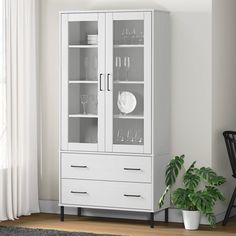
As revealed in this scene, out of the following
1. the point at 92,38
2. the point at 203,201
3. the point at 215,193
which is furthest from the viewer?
the point at 92,38

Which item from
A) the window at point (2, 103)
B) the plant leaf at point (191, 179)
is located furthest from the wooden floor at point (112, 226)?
the window at point (2, 103)

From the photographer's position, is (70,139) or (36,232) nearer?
(36,232)

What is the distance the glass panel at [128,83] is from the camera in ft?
22.1

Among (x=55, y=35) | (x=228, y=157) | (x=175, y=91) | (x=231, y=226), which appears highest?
(x=55, y=35)

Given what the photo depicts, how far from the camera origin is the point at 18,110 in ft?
23.2

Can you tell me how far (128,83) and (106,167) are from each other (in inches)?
29.2

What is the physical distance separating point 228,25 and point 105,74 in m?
1.26

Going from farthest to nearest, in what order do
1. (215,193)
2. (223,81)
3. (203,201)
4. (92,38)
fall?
1. (223,81)
2. (92,38)
3. (215,193)
4. (203,201)

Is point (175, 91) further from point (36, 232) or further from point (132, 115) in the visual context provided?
point (36, 232)

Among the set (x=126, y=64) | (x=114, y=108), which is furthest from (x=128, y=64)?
(x=114, y=108)

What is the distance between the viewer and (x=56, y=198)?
24.2 feet

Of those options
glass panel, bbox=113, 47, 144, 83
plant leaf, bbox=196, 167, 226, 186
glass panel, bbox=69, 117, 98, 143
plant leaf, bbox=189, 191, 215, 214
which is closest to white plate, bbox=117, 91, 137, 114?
glass panel, bbox=113, 47, 144, 83

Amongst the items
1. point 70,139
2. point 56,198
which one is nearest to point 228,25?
point 70,139

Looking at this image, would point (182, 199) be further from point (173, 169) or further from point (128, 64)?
point (128, 64)
